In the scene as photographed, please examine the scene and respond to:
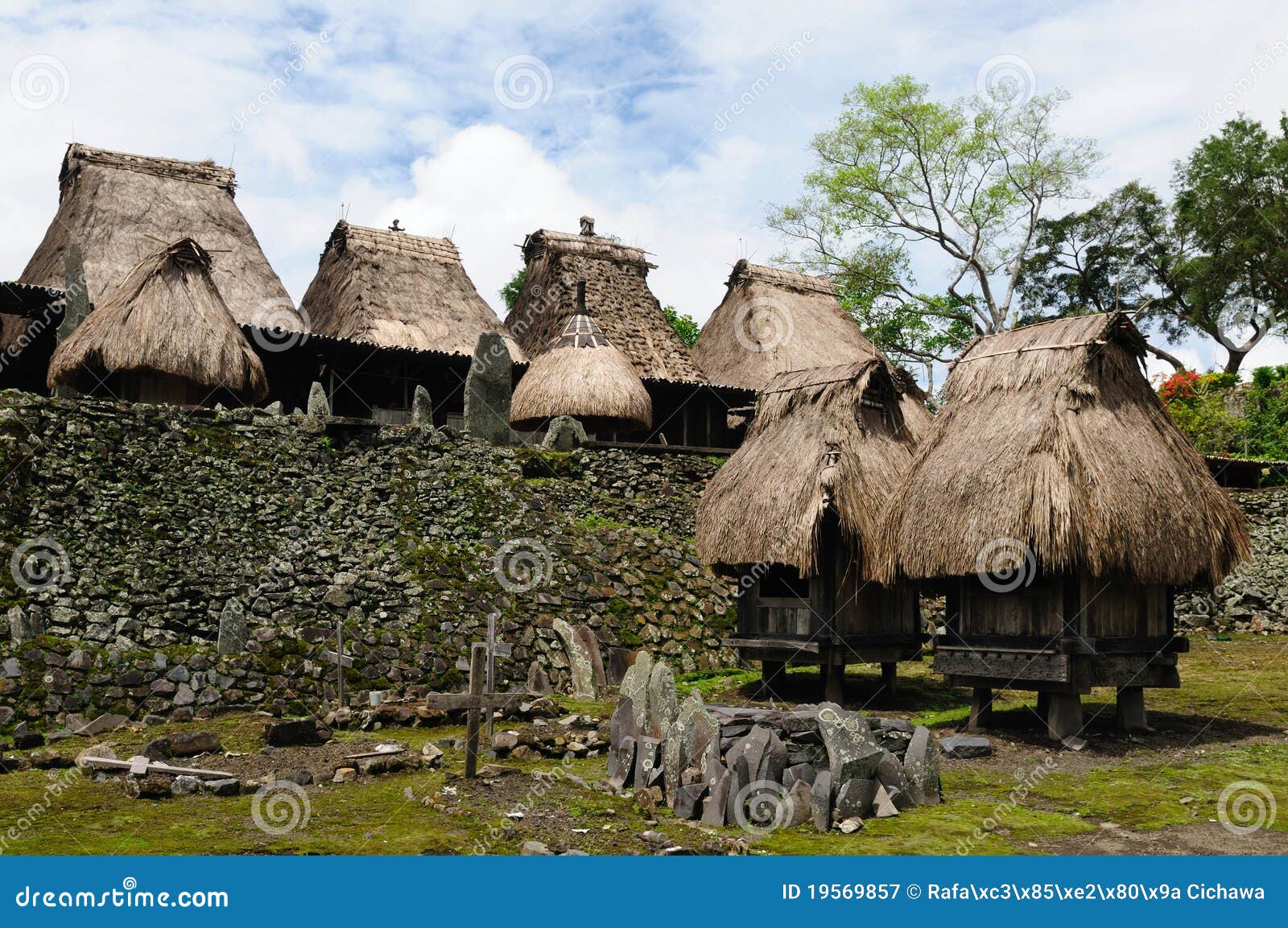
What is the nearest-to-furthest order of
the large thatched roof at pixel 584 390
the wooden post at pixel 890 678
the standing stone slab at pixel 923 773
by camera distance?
the standing stone slab at pixel 923 773 → the wooden post at pixel 890 678 → the large thatched roof at pixel 584 390

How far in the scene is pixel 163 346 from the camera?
1764cm

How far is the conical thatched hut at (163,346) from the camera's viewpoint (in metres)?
17.5

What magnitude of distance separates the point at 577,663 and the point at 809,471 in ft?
13.4

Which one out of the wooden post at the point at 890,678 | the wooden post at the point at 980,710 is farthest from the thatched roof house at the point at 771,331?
the wooden post at the point at 980,710

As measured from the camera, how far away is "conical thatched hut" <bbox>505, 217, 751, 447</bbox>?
2567cm

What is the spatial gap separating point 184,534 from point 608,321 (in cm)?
1295

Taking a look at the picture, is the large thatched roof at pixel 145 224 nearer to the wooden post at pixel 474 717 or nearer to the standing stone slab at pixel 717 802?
the wooden post at pixel 474 717

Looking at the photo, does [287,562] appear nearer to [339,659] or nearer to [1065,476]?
[339,659]

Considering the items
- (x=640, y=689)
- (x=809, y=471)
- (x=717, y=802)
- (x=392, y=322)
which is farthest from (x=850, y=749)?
(x=392, y=322)

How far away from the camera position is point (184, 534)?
15.1 meters

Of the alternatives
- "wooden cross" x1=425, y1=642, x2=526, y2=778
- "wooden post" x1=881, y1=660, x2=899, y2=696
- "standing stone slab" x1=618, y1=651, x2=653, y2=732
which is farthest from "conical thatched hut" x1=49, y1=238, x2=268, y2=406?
"wooden post" x1=881, y1=660, x2=899, y2=696

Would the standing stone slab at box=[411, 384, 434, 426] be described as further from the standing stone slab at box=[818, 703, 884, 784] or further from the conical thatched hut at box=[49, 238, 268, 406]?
the standing stone slab at box=[818, 703, 884, 784]

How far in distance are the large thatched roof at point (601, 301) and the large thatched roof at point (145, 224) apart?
585 cm

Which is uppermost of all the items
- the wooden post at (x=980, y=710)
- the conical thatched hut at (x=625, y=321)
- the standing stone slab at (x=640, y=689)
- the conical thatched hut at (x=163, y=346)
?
the conical thatched hut at (x=625, y=321)
